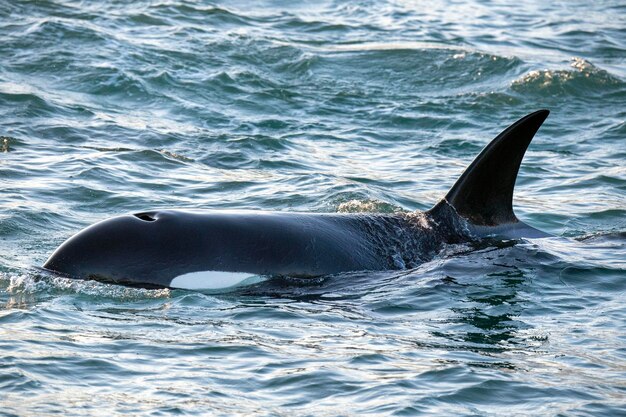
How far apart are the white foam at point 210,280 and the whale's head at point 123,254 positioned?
0.10m

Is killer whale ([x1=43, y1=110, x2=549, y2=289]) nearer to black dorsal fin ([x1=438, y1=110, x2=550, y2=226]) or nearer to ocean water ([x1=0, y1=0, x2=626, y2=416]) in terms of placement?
black dorsal fin ([x1=438, y1=110, x2=550, y2=226])

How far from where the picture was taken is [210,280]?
883 centimetres

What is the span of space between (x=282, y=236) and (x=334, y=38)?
14202mm

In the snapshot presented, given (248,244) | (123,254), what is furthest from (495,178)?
(123,254)

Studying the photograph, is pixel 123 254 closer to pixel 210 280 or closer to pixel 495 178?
pixel 210 280

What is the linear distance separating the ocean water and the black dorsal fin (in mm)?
353

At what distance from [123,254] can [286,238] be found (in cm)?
143

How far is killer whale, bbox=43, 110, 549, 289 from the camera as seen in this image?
8656 millimetres

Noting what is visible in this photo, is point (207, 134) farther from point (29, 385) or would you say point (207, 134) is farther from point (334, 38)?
point (29, 385)

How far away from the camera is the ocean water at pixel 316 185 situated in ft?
23.7

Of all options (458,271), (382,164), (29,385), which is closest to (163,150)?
(382,164)

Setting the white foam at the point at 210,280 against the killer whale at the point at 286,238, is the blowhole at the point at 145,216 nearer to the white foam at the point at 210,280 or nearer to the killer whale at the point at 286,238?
the killer whale at the point at 286,238

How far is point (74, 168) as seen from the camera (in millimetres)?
13812

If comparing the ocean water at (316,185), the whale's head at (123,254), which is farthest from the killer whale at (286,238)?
the ocean water at (316,185)
